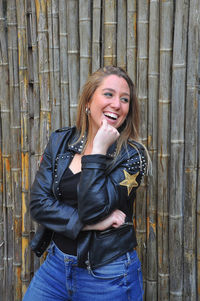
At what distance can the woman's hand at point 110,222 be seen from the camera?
6.07 feet

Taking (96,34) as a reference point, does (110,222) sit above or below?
below

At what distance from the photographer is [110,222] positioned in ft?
6.07

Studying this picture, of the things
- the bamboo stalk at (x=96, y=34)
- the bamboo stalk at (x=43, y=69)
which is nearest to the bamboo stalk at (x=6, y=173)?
the bamboo stalk at (x=43, y=69)

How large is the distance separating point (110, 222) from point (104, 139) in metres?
0.47

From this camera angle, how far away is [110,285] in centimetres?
186

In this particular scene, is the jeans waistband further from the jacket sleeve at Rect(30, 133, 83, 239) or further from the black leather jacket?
the jacket sleeve at Rect(30, 133, 83, 239)

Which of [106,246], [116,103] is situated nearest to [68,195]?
[106,246]

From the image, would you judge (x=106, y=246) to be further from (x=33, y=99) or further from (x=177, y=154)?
(x=33, y=99)

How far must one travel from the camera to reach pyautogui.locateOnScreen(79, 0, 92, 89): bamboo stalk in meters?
2.69

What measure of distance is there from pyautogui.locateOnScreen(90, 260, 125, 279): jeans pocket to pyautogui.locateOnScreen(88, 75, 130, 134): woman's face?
84 cm

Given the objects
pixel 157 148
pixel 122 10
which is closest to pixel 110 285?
pixel 157 148

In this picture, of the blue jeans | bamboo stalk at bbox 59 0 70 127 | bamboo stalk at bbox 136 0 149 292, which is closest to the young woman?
the blue jeans

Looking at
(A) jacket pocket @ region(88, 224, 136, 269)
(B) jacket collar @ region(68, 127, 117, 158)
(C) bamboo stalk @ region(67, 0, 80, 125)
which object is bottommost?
(A) jacket pocket @ region(88, 224, 136, 269)

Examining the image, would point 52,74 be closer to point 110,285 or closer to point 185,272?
point 110,285
